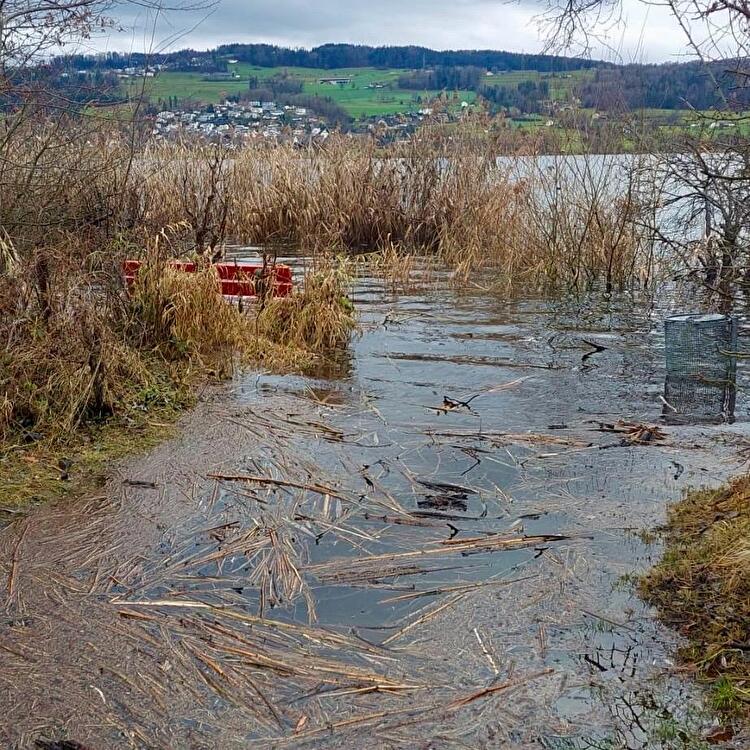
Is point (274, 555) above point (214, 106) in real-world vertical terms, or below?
below

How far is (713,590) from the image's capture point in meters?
4.11

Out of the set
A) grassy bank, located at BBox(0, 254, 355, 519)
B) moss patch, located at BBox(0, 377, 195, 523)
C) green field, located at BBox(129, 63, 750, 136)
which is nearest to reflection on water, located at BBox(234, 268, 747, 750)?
grassy bank, located at BBox(0, 254, 355, 519)

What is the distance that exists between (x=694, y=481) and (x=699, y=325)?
215cm

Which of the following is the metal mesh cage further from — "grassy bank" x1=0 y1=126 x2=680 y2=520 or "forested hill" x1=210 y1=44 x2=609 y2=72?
"forested hill" x1=210 y1=44 x2=609 y2=72

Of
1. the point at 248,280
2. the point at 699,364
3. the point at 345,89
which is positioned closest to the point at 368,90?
the point at 345,89

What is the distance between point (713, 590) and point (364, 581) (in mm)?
1577

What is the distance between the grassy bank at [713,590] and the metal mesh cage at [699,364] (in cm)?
248

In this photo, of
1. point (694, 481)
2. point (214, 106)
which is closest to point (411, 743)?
point (694, 481)

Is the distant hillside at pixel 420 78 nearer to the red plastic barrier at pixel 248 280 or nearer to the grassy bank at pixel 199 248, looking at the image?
the grassy bank at pixel 199 248

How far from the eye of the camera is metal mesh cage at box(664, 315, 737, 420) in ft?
24.6

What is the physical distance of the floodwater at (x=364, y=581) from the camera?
3.34m

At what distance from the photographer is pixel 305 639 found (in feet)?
12.8

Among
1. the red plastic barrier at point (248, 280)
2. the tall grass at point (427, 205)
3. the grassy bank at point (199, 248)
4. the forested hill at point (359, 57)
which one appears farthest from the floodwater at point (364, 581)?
the forested hill at point (359, 57)

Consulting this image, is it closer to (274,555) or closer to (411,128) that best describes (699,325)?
(274,555)
